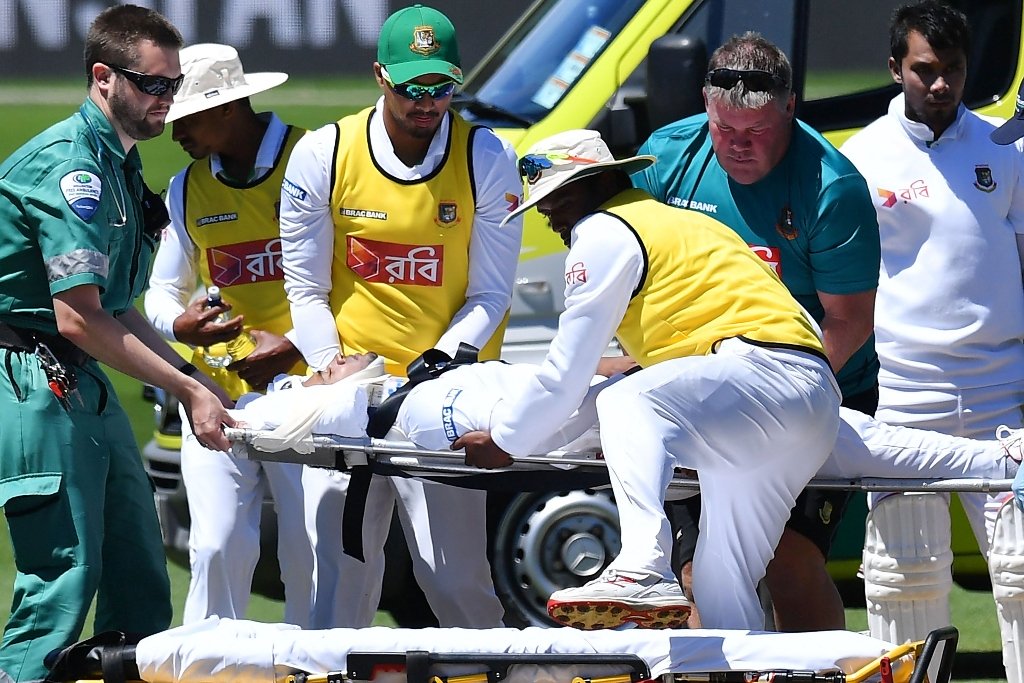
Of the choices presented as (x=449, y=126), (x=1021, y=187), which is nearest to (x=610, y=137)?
(x=449, y=126)

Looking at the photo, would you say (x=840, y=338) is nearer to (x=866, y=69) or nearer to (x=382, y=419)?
(x=382, y=419)

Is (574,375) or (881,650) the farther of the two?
(574,375)

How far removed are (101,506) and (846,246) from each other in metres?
2.18

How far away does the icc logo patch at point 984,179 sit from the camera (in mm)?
5465

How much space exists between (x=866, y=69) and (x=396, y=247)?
238cm

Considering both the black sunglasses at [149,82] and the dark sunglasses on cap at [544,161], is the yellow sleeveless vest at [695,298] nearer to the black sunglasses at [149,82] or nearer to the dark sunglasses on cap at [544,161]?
the dark sunglasses on cap at [544,161]

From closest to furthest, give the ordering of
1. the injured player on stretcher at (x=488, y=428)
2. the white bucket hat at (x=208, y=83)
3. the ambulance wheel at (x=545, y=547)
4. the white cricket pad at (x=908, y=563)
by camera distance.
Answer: the injured player on stretcher at (x=488, y=428) → the white cricket pad at (x=908, y=563) → the white bucket hat at (x=208, y=83) → the ambulance wheel at (x=545, y=547)

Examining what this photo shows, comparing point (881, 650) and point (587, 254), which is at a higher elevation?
point (587, 254)

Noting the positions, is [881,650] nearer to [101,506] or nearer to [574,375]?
[574,375]

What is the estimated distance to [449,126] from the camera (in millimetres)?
5410

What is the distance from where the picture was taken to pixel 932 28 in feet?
17.8

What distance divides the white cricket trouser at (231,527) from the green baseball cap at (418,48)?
4.11 feet

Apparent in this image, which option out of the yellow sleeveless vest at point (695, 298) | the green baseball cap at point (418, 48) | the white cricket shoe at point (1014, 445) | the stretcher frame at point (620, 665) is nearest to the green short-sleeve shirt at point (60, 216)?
the green baseball cap at point (418, 48)

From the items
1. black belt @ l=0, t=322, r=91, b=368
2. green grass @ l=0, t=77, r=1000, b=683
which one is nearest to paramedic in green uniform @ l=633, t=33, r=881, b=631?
black belt @ l=0, t=322, r=91, b=368
